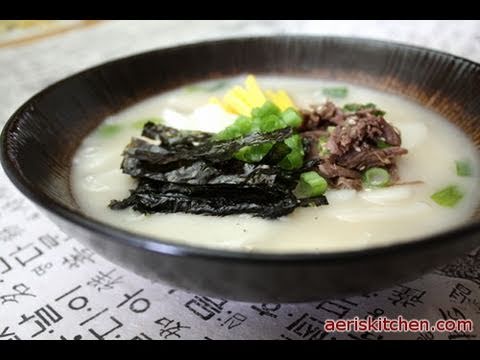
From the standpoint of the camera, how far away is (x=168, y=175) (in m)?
1.66

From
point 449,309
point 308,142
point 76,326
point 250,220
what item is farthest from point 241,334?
point 308,142

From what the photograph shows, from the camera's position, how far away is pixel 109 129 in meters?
2.13

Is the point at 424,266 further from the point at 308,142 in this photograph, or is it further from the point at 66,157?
the point at 66,157

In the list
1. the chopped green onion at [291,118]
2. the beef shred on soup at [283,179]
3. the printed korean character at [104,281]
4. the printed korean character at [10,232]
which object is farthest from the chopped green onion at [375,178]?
the printed korean character at [10,232]

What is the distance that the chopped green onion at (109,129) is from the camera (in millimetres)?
2104

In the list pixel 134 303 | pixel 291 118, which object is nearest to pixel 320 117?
pixel 291 118

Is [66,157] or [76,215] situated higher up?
[66,157]

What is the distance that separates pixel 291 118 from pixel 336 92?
63 cm

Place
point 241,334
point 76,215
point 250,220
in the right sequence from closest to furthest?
point 76,215 → point 241,334 → point 250,220

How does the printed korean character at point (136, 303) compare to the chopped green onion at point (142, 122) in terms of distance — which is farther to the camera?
the chopped green onion at point (142, 122)

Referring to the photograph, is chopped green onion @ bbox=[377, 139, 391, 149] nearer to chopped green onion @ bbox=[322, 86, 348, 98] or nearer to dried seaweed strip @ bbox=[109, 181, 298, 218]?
dried seaweed strip @ bbox=[109, 181, 298, 218]

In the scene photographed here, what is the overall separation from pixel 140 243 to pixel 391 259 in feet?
1.75

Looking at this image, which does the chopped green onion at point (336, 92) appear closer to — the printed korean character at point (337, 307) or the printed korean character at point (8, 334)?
the printed korean character at point (337, 307)

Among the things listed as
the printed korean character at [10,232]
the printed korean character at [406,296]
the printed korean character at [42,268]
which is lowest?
the printed korean character at [42,268]
